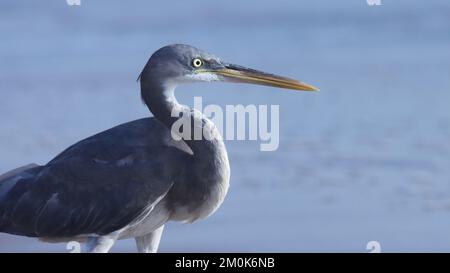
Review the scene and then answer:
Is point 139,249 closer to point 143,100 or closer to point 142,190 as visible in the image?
point 142,190

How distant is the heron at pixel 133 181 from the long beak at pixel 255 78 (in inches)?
12.0

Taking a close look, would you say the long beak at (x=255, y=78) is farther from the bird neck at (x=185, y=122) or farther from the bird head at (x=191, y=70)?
the bird neck at (x=185, y=122)

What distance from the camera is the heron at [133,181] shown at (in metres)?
7.05

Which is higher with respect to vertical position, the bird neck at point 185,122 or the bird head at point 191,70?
the bird head at point 191,70

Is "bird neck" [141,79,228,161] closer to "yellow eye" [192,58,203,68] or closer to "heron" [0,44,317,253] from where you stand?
"heron" [0,44,317,253]

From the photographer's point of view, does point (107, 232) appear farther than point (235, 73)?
No

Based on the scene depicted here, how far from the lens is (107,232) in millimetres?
7020

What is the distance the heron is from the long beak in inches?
12.0

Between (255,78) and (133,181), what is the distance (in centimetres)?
121

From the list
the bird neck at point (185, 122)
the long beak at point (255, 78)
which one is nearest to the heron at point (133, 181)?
the bird neck at point (185, 122)

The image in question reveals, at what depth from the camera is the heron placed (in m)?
7.05
